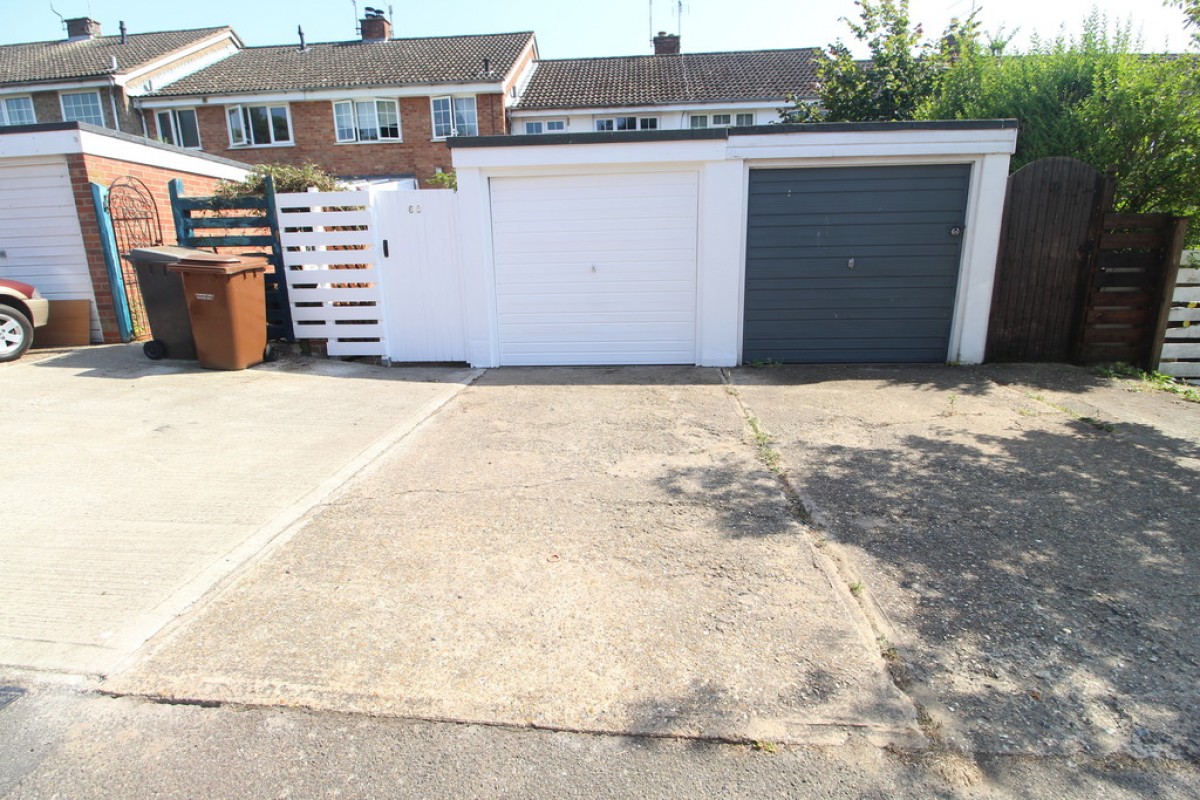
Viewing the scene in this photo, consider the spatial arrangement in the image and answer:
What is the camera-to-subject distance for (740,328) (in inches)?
320

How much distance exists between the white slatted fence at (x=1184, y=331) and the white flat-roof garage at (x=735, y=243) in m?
2.03

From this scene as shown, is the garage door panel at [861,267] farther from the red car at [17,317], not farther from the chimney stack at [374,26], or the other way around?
the chimney stack at [374,26]

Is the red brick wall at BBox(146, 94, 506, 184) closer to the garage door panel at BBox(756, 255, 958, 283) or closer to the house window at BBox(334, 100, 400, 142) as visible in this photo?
the house window at BBox(334, 100, 400, 142)

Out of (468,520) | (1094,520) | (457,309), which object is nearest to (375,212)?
(457,309)

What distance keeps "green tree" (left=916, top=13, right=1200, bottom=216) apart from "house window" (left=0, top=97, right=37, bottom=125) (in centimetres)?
3117

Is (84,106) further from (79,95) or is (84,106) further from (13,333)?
A: (13,333)

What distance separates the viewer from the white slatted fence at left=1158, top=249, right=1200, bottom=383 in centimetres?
746

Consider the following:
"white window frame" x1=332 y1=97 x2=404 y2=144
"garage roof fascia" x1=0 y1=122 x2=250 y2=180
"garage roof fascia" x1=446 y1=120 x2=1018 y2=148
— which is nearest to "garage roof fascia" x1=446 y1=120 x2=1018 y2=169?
"garage roof fascia" x1=446 y1=120 x2=1018 y2=148

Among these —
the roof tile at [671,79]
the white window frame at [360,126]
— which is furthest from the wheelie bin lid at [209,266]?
the roof tile at [671,79]

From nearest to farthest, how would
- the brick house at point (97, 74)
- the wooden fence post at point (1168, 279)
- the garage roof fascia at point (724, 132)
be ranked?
the wooden fence post at point (1168, 279) → the garage roof fascia at point (724, 132) → the brick house at point (97, 74)

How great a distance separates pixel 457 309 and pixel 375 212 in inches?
59.7

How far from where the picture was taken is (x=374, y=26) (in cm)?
2709

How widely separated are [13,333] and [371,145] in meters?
16.4

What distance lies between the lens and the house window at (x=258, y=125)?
22.8 metres
